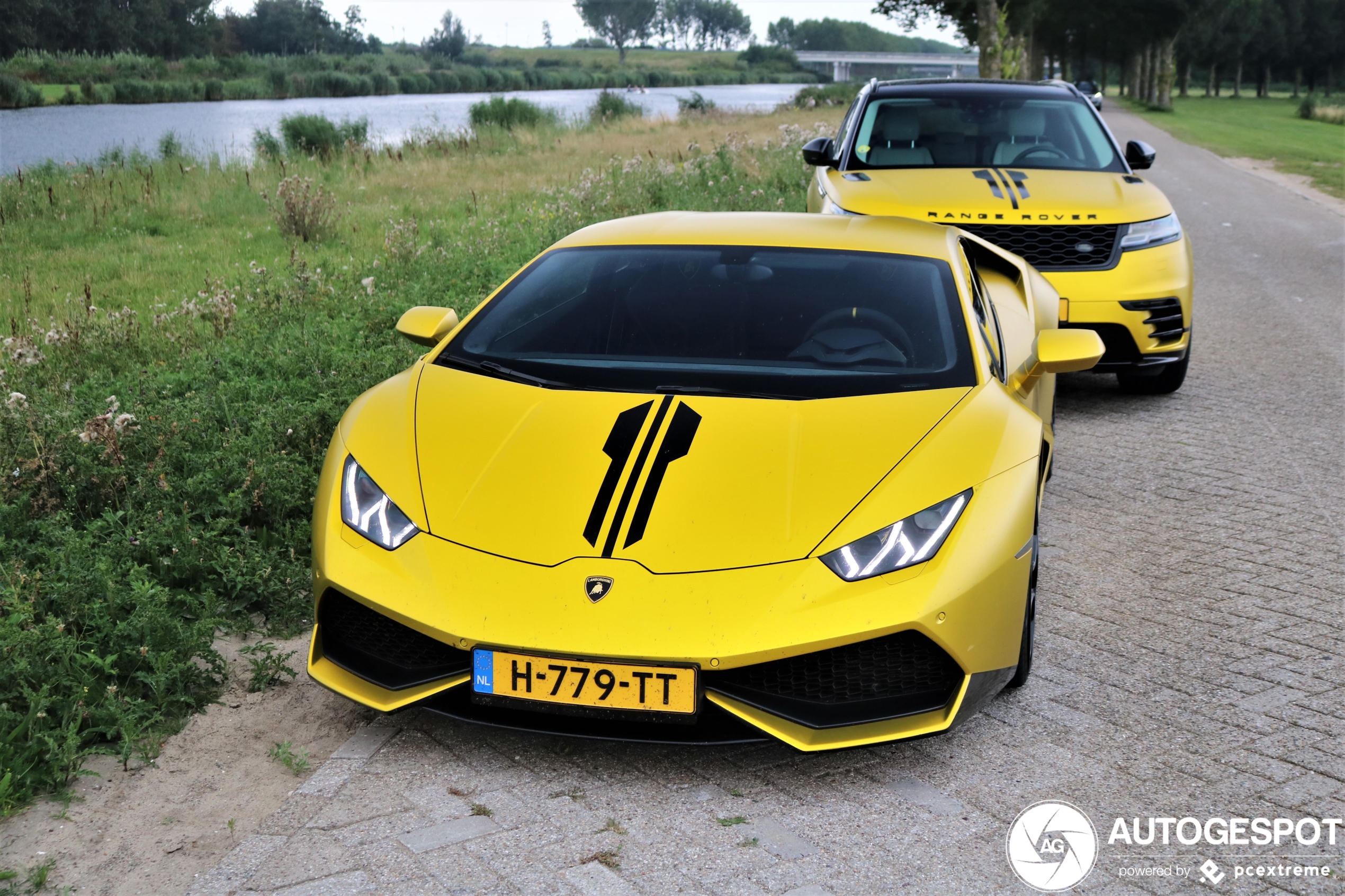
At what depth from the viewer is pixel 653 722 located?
281 cm

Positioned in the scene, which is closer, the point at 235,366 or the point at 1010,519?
the point at 1010,519

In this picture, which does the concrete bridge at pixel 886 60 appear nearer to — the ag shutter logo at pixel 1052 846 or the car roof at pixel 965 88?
the car roof at pixel 965 88

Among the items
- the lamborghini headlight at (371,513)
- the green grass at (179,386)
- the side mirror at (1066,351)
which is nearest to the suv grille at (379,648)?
the lamborghini headlight at (371,513)

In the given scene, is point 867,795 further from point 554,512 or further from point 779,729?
point 554,512

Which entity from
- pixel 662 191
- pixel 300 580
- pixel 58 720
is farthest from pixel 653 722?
pixel 662 191

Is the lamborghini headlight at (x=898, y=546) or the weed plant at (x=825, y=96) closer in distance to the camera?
the lamborghini headlight at (x=898, y=546)

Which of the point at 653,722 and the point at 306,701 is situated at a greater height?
the point at 653,722

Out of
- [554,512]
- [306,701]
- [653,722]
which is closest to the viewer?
[653,722]

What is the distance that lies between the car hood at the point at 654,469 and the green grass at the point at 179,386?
3.33 feet

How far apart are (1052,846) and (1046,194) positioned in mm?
4963

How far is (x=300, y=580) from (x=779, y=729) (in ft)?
7.12

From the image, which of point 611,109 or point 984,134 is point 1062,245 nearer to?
point 984,134

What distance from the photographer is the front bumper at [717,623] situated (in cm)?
276

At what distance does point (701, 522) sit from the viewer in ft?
9.87
